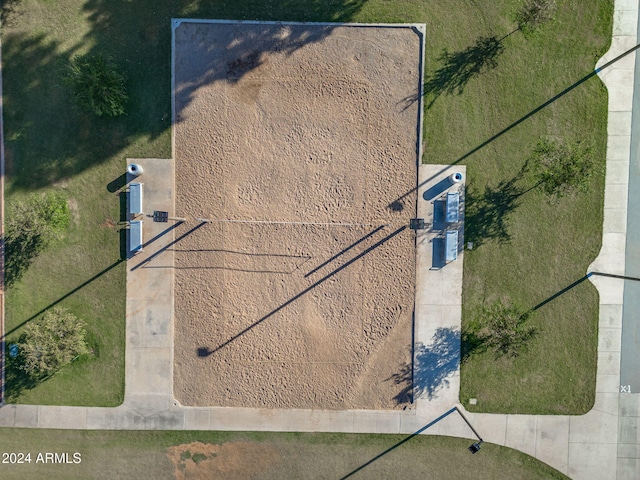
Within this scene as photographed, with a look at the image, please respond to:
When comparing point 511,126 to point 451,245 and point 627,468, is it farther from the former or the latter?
point 627,468

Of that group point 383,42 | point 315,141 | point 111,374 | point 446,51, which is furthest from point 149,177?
point 446,51

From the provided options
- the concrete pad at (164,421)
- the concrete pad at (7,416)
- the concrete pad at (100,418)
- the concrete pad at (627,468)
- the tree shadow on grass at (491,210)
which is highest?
the tree shadow on grass at (491,210)

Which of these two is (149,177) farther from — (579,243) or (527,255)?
(579,243)

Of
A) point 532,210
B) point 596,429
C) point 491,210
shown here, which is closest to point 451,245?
point 491,210

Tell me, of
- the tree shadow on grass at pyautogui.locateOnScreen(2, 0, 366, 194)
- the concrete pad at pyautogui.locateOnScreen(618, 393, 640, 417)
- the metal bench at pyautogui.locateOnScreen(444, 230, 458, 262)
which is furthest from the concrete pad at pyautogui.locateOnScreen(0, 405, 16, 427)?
the concrete pad at pyautogui.locateOnScreen(618, 393, 640, 417)

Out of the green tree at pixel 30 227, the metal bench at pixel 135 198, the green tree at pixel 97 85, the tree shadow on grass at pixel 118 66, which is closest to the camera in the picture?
the green tree at pixel 97 85

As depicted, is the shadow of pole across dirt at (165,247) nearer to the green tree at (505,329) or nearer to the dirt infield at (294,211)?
the dirt infield at (294,211)

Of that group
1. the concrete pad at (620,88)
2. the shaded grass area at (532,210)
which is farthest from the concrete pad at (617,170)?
the concrete pad at (620,88)
